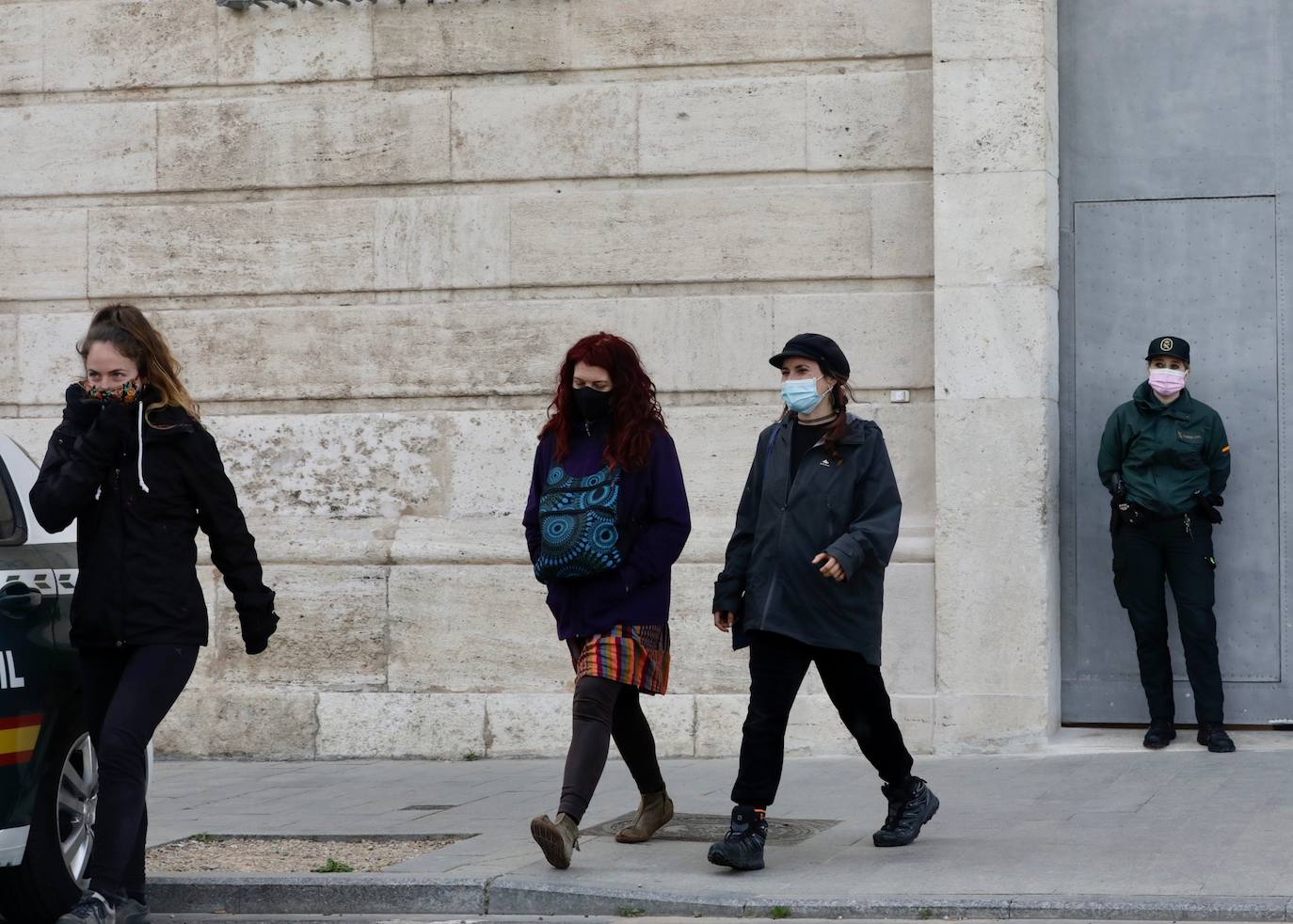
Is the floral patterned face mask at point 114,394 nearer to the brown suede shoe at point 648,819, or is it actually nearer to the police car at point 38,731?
the police car at point 38,731

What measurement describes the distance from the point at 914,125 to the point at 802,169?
59cm

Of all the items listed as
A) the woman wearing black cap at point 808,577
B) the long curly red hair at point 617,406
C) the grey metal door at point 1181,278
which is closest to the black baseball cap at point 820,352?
the woman wearing black cap at point 808,577

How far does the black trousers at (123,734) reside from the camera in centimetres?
517

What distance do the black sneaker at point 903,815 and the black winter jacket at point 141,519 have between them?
228 cm

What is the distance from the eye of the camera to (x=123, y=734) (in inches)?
205

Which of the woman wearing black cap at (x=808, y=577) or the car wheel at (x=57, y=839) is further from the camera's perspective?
the woman wearing black cap at (x=808, y=577)

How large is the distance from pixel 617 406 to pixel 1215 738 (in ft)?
12.4

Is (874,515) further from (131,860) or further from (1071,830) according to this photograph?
(131,860)

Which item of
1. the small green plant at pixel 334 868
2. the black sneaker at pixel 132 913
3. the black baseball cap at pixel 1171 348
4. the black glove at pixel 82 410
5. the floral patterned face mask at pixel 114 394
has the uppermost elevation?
the black baseball cap at pixel 1171 348

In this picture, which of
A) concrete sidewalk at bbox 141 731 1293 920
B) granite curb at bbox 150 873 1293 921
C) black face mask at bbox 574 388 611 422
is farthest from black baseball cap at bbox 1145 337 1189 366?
granite curb at bbox 150 873 1293 921

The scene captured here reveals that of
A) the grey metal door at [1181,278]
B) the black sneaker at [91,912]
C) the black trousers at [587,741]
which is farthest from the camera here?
the grey metal door at [1181,278]

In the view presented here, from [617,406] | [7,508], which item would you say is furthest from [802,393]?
[7,508]

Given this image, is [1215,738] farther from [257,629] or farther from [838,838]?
[257,629]

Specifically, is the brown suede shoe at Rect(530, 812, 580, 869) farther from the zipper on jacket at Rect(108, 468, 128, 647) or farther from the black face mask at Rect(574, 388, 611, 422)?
the zipper on jacket at Rect(108, 468, 128, 647)
